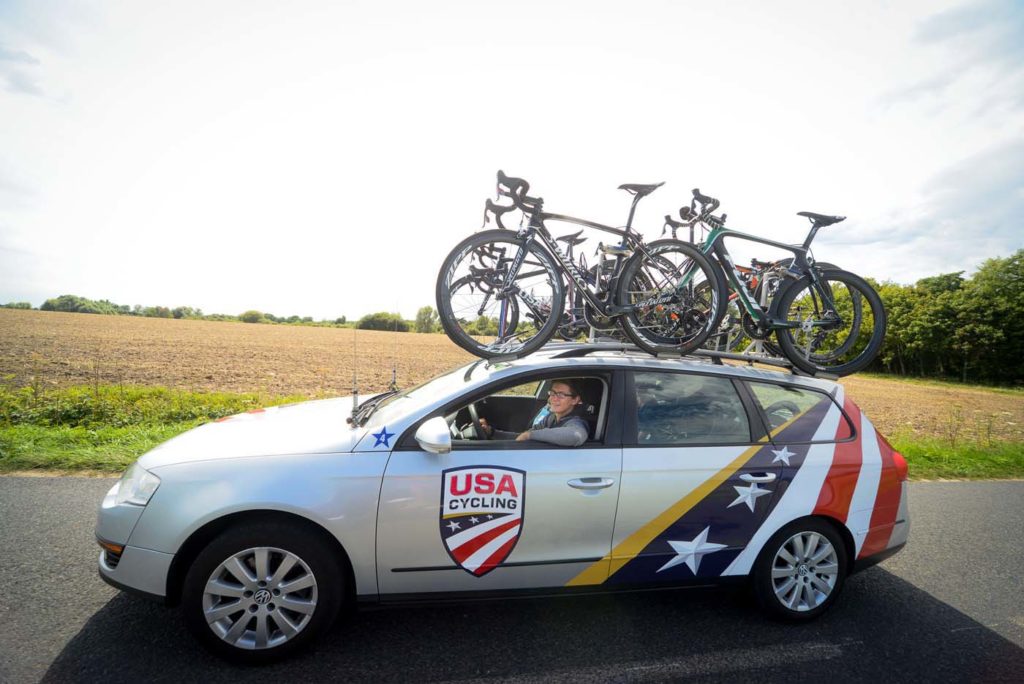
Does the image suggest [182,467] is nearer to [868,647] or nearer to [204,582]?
[204,582]

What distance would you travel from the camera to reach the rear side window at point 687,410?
3252 mm

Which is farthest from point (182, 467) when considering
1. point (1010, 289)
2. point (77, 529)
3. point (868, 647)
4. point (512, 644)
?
point (1010, 289)

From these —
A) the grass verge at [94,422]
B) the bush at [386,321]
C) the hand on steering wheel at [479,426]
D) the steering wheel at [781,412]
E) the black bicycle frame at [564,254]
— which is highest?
the black bicycle frame at [564,254]

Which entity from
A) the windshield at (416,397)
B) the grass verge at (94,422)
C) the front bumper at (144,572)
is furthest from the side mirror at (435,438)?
the grass verge at (94,422)

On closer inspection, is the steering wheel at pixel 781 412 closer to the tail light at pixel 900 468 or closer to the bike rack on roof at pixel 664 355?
the bike rack on roof at pixel 664 355

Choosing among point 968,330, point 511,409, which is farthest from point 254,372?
point 968,330

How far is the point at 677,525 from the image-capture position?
123 inches

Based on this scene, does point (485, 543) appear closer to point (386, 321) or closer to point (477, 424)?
point (477, 424)

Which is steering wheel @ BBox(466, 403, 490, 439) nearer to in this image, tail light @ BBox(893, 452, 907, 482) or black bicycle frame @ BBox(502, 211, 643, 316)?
black bicycle frame @ BBox(502, 211, 643, 316)

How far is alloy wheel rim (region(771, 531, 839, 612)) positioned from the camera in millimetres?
3314

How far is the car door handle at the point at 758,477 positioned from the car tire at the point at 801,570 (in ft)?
1.08

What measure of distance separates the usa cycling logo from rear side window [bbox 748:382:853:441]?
1.69 metres

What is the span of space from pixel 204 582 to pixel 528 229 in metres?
2.96

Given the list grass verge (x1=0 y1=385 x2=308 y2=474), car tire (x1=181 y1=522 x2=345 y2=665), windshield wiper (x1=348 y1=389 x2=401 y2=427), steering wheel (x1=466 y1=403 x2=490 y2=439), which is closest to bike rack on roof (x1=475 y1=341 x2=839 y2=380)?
steering wheel (x1=466 y1=403 x2=490 y2=439)
